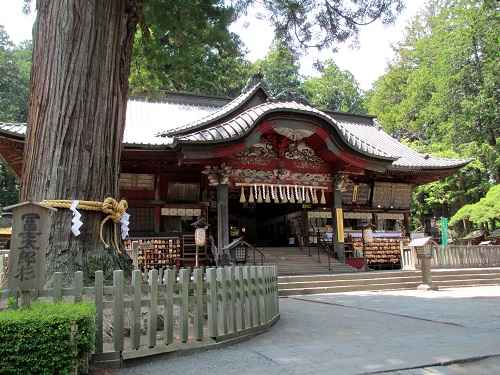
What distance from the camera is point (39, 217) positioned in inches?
163

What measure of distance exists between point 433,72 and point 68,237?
3252 centimetres

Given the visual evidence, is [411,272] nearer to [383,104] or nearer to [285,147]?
[285,147]

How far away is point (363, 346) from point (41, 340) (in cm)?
346

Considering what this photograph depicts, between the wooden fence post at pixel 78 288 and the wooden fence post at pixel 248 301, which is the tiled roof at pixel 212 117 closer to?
the wooden fence post at pixel 248 301

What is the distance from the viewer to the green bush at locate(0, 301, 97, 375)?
10.6ft

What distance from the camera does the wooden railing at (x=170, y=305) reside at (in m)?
4.05

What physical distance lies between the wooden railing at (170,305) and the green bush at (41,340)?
481mm

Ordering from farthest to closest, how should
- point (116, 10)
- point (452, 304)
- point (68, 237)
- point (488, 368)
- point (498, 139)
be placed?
point (498, 139), point (452, 304), point (116, 10), point (68, 237), point (488, 368)

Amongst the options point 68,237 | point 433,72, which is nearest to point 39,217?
point 68,237

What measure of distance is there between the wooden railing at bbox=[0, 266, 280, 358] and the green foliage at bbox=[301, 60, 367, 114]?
39060 millimetres

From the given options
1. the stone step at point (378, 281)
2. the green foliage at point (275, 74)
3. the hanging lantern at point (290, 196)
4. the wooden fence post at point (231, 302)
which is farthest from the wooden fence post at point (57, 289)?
the green foliage at point (275, 74)

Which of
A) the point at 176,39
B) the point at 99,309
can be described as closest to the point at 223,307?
the point at 99,309

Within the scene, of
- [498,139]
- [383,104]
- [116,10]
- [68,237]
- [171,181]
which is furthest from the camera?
[383,104]

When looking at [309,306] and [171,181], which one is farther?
[171,181]
